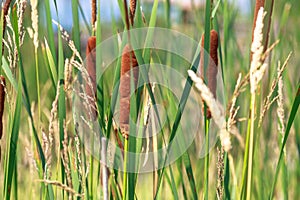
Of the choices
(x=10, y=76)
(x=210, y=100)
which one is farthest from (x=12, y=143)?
(x=210, y=100)

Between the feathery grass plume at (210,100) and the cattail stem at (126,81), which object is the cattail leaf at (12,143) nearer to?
the cattail stem at (126,81)

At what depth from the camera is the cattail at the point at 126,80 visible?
648mm

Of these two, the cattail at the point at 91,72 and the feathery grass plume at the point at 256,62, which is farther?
the cattail at the point at 91,72

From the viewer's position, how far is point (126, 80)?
2.13ft

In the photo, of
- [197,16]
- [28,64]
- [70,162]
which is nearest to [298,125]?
[197,16]

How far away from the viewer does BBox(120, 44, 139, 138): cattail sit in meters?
0.65

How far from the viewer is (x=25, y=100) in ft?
2.55

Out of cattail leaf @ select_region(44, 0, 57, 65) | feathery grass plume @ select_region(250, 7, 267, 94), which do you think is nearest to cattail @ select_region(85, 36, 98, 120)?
cattail leaf @ select_region(44, 0, 57, 65)

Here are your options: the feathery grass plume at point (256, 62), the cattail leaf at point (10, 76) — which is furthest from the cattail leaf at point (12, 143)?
the feathery grass plume at point (256, 62)

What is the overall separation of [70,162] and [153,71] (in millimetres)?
206

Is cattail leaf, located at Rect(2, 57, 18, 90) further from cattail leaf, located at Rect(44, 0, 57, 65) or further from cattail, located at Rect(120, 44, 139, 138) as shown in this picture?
cattail, located at Rect(120, 44, 139, 138)

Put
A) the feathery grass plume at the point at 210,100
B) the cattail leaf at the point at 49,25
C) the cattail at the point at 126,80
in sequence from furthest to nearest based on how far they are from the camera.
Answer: the cattail leaf at the point at 49,25 < the cattail at the point at 126,80 < the feathery grass plume at the point at 210,100

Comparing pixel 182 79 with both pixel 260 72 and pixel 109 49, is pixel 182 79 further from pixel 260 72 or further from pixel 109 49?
pixel 260 72

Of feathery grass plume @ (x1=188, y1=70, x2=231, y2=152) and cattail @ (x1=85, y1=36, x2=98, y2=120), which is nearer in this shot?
feathery grass plume @ (x1=188, y1=70, x2=231, y2=152)
